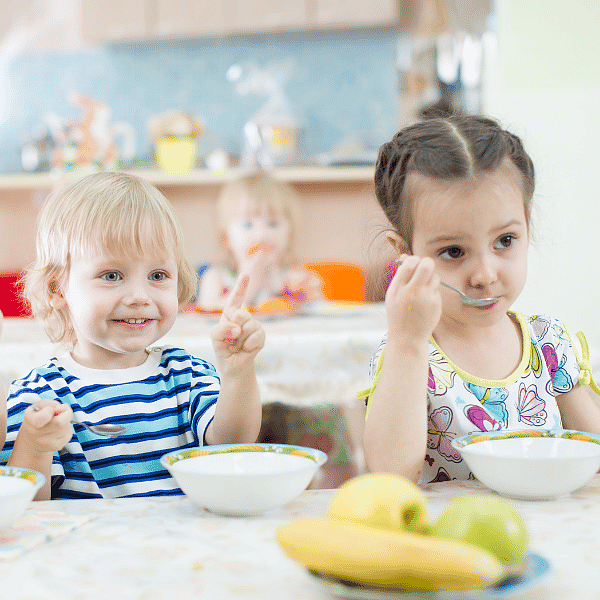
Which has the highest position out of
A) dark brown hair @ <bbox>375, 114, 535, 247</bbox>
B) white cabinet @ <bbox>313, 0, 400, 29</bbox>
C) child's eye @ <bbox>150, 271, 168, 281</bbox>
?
white cabinet @ <bbox>313, 0, 400, 29</bbox>

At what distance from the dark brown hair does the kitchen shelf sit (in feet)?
8.30

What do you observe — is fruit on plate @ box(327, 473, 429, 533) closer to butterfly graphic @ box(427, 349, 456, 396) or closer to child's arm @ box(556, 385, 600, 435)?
butterfly graphic @ box(427, 349, 456, 396)

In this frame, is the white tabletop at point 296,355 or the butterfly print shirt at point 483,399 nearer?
the butterfly print shirt at point 483,399

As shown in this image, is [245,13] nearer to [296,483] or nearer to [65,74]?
[65,74]

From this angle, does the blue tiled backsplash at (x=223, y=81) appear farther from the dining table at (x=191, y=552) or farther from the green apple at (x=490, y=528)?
the green apple at (x=490, y=528)

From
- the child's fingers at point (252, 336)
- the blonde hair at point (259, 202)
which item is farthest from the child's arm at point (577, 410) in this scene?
the blonde hair at point (259, 202)

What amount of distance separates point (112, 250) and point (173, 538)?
48 centimetres

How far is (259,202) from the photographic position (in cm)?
288

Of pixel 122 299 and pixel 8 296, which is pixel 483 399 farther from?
pixel 8 296

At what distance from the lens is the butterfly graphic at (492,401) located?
937 mm

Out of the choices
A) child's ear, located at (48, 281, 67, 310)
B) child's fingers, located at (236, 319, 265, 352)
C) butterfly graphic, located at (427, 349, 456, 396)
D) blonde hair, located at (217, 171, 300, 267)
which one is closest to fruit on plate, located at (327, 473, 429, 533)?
child's fingers, located at (236, 319, 265, 352)

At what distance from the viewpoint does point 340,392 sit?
1429 millimetres

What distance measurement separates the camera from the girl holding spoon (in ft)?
2.53

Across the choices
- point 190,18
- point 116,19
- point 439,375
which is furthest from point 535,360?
point 116,19
